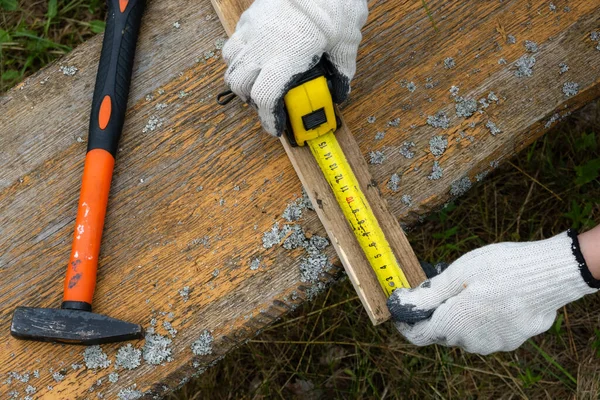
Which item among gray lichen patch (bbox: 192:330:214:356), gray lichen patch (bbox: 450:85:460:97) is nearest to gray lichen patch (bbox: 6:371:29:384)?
gray lichen patch (bbox: 192:330:214:356)

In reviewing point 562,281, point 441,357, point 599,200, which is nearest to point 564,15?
point 562,281

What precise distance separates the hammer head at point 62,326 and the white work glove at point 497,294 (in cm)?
86

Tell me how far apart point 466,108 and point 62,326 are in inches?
56.3

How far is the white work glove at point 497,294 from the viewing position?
1549mm

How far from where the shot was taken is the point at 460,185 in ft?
5.88

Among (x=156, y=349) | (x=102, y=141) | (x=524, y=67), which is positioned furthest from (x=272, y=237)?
(x=524, y=67)

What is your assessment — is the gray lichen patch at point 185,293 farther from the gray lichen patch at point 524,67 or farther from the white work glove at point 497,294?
the gray lichen patch at point 524,67

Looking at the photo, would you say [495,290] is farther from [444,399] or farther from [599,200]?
[599,200]

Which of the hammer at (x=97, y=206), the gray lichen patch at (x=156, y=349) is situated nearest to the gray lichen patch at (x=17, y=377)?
the hammer at (x=97, y=206)

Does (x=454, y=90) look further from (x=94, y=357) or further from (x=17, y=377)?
(x=17, y=377)

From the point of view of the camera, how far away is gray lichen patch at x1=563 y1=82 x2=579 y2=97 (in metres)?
1.80

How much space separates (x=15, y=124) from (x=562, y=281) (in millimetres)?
1811

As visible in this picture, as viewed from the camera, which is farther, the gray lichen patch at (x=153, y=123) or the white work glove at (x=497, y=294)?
the gray lichen patch at (x=153, y=123)

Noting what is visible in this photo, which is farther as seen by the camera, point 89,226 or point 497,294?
point 89,226
